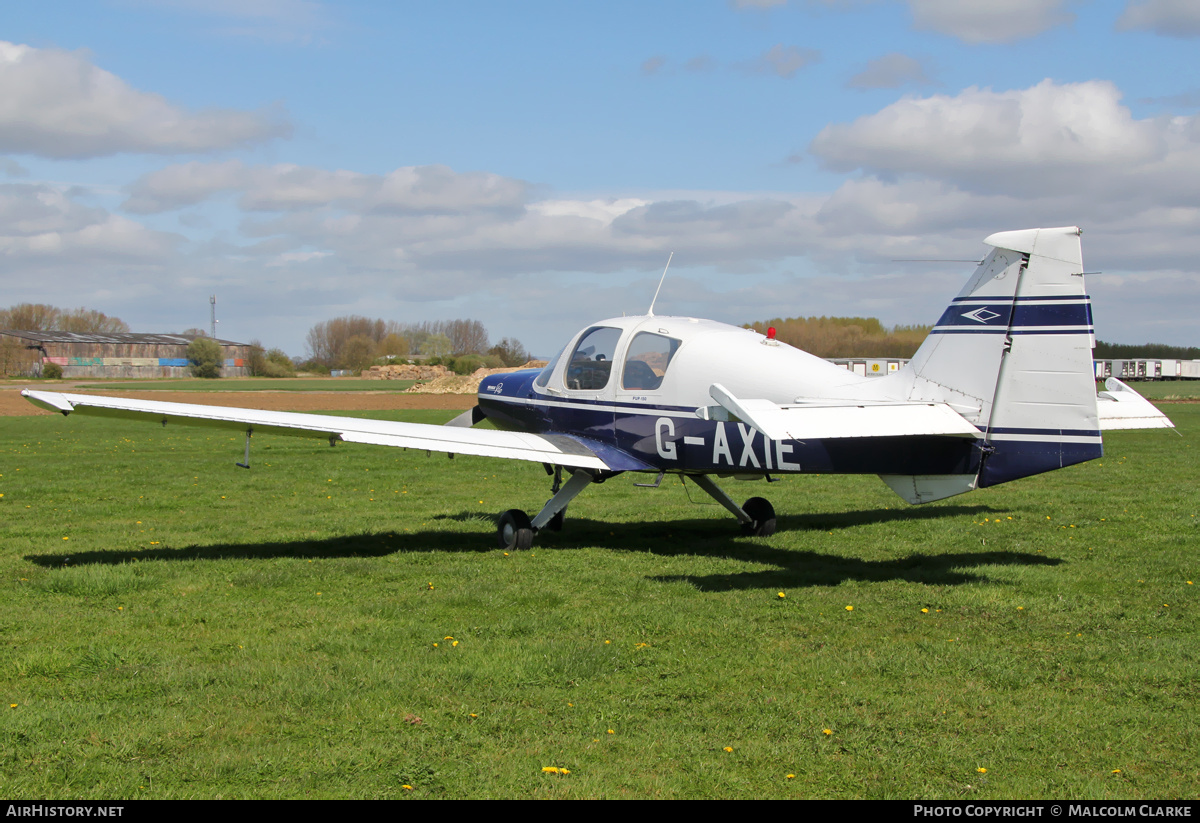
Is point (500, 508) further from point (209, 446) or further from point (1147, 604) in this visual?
point (209, 446)

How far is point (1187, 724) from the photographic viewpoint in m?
4.68

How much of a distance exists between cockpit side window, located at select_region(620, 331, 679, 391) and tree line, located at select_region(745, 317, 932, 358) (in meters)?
32.8

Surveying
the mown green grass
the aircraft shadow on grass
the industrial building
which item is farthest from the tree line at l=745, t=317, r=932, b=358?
the industrial building

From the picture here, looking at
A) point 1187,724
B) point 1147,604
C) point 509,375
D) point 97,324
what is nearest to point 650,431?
point 509,375

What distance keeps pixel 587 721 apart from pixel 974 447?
13.7 feet

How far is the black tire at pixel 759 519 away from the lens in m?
10.8

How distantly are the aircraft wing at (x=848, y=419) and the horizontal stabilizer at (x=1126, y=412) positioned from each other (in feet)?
8.28

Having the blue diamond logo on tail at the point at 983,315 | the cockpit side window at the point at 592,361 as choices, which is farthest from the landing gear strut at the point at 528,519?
the blue diamond logo on tail at the point at 983,315

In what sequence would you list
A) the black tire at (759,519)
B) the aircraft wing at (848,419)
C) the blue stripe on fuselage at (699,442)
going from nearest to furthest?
the aircraft wing at (848,419) → the blue stripe on fuselage at (699,442) → the black tire at (759,519)

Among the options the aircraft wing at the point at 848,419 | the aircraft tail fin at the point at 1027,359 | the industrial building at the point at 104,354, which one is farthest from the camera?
the industrial building at the point at 104,354

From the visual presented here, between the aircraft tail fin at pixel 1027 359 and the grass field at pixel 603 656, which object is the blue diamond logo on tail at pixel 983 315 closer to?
the aircraft tail fin at pixel 1027 359

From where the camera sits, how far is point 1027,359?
283 inches
